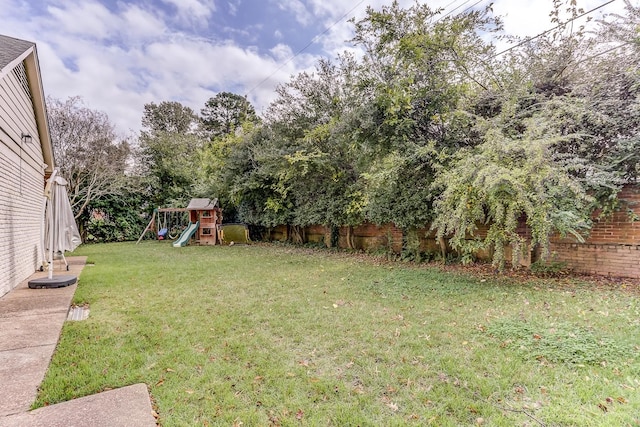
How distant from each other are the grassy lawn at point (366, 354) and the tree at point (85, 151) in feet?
33.6

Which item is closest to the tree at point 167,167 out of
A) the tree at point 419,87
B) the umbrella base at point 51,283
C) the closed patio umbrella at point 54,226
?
the closed patio umbrella at point 54,226

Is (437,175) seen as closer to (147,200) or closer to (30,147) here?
(30,147)

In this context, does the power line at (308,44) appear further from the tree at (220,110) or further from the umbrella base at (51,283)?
the tree at (220,110)

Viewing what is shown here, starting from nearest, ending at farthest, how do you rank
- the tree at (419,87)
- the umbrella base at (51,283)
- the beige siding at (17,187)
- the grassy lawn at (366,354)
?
1. the grassy lawn at (366,354)
2. the beige siding at (17,187)
3. the umbrella base at (51,283)
4. the tree at (419,87)

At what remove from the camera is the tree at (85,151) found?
12.4 m

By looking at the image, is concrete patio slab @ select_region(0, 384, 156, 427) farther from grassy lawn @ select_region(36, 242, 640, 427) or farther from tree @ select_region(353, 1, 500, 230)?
tree @ select_region(353, 1, 500, 230)

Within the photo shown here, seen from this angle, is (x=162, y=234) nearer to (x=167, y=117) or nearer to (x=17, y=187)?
(x=17, y=187)

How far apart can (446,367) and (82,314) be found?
4.37 metres

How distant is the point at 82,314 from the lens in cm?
416

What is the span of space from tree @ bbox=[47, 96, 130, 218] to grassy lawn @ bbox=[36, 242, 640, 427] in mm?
10255

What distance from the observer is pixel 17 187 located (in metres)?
5.60

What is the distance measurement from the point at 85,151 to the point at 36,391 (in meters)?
13.5

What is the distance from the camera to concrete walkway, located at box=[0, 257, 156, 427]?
78.7 inches

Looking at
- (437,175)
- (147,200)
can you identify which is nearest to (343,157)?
(437,175)
